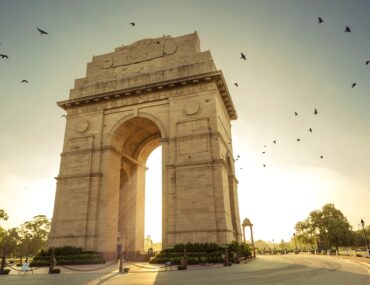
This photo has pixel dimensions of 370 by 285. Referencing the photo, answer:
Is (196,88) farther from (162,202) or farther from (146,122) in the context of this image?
(162,202)

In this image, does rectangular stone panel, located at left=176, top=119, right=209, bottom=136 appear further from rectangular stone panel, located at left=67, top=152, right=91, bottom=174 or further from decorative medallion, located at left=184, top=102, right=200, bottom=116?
rectangular stone panel, located at left=67, top=152, right=91, bottom=174

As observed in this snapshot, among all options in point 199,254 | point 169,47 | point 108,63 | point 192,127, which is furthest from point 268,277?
point 108,63

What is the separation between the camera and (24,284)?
10484 mm

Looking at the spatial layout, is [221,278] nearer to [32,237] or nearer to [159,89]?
[159,89]

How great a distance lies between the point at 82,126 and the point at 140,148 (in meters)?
6.93

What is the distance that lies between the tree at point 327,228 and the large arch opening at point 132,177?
4948 centimetres

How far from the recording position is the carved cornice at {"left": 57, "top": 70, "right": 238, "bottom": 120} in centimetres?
2475

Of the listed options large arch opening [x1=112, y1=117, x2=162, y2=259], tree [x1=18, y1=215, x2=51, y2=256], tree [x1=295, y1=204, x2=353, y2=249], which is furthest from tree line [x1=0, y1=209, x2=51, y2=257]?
tree [x1=295, y1=204, x2=353, y2=249]

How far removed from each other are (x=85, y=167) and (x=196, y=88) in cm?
1175

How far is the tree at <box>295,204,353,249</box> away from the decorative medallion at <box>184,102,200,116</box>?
53.9 m

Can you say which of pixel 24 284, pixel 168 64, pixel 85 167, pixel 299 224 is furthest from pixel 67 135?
pixel 299 224

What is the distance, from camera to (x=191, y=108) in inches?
971

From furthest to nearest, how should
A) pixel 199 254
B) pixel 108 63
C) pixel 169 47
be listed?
pixel 108 63
pixel 169 47
pixel 199 254

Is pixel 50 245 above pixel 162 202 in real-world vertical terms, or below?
below
